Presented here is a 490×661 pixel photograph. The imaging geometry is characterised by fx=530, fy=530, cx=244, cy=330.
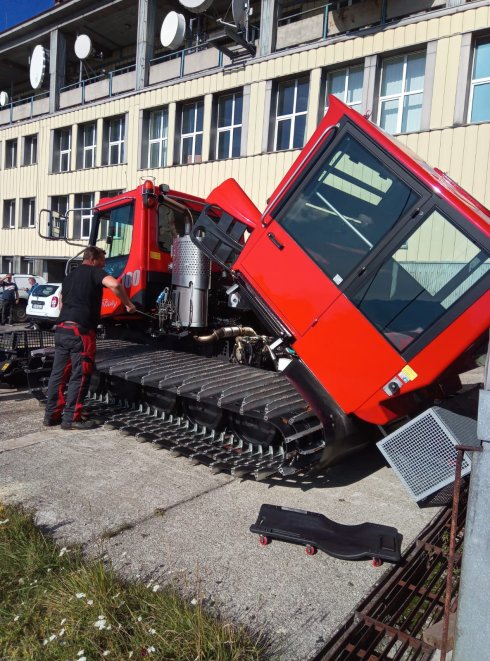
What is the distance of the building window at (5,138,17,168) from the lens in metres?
27.9

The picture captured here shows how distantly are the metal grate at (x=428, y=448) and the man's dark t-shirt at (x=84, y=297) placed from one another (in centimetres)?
309

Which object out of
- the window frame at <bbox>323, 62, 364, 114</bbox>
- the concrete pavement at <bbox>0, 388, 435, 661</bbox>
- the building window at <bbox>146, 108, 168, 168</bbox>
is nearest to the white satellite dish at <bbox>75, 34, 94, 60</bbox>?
the building window at <bbox>146, 108, 168, 168</bbox>

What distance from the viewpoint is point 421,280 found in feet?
11.5

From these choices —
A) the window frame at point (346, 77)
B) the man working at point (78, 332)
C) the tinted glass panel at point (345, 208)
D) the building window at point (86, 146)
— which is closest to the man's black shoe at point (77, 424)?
the man working at point (78, 332)

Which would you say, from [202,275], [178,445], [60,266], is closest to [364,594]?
[178,445]

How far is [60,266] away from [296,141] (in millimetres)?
15076

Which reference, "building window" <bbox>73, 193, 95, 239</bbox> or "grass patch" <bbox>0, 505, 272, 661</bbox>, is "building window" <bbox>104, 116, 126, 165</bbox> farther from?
"grass patch" <bbox>0, 505, 272, 661</bbox>

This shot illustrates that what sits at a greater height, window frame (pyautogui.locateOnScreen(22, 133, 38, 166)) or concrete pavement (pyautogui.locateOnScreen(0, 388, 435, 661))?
window frame (pyautogui.locateOnScreen(22, 133, 38, 166))

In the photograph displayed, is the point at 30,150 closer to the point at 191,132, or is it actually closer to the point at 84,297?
the point at 191,132

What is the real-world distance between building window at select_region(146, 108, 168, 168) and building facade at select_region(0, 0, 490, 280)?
6 centimetres

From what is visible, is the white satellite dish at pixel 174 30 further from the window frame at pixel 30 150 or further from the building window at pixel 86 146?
the window frame at pixel 30 150

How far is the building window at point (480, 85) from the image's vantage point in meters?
12.4

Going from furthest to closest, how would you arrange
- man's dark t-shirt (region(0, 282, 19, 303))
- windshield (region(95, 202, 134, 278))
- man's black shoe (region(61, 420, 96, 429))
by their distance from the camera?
man's dark t-shirt (region(0, 282, 19, 303))
windshield (region(95, 202, 134, 278))
man's black shoe (region(61, 420, 96, 429))

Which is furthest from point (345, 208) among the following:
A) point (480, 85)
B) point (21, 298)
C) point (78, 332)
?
point (21, 298)
